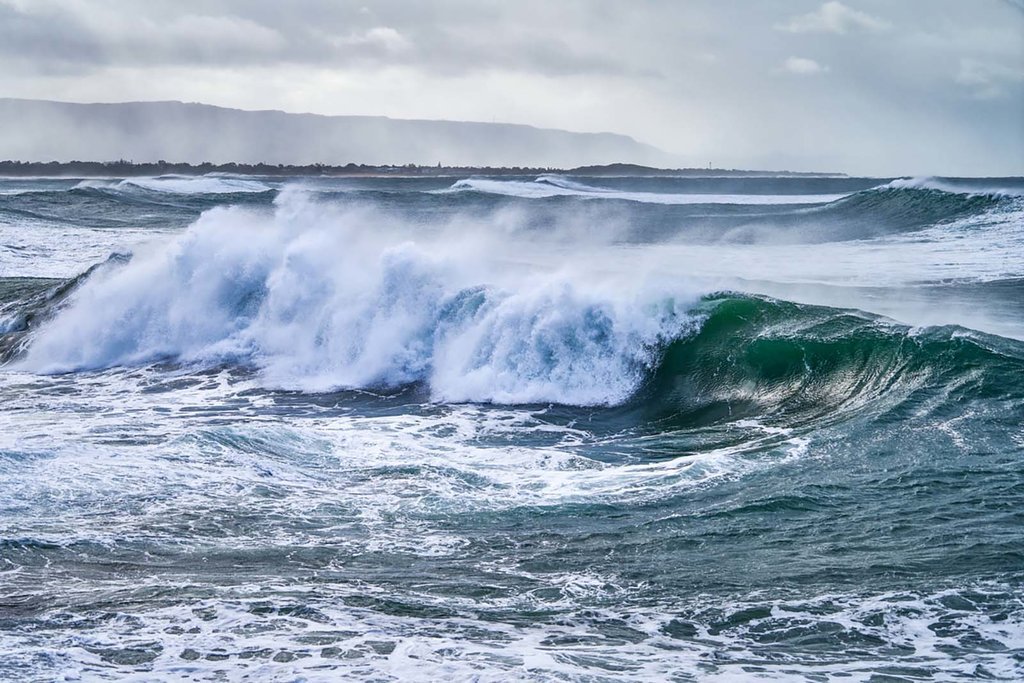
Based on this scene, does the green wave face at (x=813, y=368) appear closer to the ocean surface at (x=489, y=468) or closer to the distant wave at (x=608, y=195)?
the ocean surface at (x=489, y=468)

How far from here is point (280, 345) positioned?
16656 millimetres

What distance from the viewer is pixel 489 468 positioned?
10.4 metres

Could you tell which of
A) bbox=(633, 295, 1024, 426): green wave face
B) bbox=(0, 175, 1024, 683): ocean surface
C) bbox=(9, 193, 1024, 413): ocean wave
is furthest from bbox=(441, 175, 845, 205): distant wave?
bbox=(633, 295, 1024, 426): green wave face

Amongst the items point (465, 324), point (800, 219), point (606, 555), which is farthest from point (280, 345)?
point (800, 219)

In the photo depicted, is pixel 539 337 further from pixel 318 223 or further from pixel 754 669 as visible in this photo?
pixel 754 669

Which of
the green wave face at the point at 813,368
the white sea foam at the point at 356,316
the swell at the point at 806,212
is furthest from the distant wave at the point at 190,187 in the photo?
the green wave face at the point at 813,368

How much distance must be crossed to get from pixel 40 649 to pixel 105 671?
1.67 feet

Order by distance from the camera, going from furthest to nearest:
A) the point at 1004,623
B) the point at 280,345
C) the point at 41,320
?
the point at 41,320 → the point at 280,345 → the point at 1004,623

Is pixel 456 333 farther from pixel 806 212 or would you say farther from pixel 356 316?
pixel 806 212

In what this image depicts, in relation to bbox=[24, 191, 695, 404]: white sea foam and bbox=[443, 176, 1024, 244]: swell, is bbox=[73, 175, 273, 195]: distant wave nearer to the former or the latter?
bbox=[443, 176, 1024, 244]: swell

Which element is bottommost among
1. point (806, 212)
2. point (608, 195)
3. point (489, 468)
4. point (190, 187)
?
point (489, 468)

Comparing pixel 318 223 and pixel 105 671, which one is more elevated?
pixel 318 223

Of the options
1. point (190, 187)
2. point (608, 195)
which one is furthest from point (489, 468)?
point (190, 187)

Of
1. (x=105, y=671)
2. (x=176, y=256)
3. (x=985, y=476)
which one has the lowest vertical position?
(x=105, y=671)
